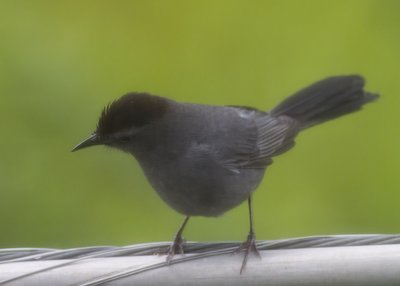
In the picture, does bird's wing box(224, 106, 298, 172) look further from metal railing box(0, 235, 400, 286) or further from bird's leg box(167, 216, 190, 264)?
metal railing box(0, 235, 400, 286)

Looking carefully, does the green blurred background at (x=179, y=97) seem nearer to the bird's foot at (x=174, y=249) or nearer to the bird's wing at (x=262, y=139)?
the bird's wing at (x=262, y=139)

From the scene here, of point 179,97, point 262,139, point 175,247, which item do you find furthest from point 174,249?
point 179,97

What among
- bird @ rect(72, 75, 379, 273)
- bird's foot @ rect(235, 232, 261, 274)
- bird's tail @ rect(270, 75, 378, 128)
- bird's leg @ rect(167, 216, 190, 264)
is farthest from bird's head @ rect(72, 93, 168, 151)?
bird's tail @ rect(270, 75, 378, 128)

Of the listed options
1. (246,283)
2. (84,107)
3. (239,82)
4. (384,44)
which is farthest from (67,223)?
(246,283)

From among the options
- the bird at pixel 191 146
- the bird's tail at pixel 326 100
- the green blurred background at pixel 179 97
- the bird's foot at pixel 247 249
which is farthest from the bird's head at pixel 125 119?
the green blurred background at pixel 179 97

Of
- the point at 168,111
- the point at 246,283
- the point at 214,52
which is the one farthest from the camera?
the point at 214,52

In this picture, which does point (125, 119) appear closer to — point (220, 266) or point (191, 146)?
point (191, 146)

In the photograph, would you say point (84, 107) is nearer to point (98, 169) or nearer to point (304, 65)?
point (98, 169)
